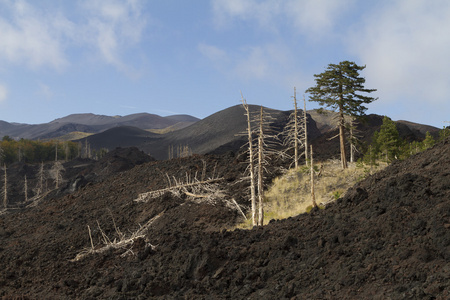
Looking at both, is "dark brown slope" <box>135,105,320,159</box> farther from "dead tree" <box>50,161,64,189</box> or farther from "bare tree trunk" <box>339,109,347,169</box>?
"bare tree trunk" <box>339,109,347,169</box>

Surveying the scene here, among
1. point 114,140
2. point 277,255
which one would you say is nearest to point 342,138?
point 277,255

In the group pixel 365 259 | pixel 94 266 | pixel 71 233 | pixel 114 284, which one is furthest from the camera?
pixel 71 233

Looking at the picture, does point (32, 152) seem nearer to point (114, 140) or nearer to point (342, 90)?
point (114, 140)

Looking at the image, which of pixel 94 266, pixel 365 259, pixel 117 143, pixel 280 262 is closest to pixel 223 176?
pixel 94 266

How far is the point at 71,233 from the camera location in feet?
83.5

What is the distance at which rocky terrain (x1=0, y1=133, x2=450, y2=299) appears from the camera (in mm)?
8977

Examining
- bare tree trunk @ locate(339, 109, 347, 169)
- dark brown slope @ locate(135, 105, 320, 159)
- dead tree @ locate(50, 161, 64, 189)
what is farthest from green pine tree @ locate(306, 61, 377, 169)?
dark brown slope @ locate(135, 105, 320, 159)

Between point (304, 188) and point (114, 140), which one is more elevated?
point (114, 140)

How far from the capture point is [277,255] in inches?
473

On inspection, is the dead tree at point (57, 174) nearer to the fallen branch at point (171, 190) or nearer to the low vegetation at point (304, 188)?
the fallen branch at point (171, 190)

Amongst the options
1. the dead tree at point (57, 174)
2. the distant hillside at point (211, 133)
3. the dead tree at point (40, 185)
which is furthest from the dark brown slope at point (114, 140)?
the dead tree at point (40, 185)

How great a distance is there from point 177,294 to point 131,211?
56.8 feet

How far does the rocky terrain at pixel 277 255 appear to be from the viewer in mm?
8977

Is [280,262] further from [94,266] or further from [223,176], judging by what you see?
[223,176]
